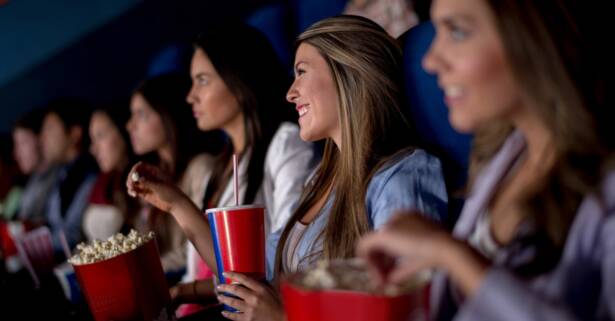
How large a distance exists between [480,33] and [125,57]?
2.71 metres

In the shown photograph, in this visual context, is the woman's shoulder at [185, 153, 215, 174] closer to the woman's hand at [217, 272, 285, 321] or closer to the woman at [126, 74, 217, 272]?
the woman at [126, 74, 217, 272]

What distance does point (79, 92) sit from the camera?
10.4 ft

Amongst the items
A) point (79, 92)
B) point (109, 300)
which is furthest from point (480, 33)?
point (79, 92)

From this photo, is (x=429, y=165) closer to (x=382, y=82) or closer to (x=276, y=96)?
A: (x=382, y=82)

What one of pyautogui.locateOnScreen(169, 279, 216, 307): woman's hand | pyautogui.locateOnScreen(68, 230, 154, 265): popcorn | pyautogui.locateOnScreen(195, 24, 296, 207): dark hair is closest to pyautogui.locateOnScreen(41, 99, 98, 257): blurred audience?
pyautogui.locateOnScreen(195, 24, 296, 207): dark hair

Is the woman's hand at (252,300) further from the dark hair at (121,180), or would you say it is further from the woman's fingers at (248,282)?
the dark hair at (121,180)

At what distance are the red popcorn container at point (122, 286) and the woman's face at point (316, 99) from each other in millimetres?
372

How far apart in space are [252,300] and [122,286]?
0.64 feet

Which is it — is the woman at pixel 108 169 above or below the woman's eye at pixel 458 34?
below

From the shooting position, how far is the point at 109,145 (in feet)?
7.64

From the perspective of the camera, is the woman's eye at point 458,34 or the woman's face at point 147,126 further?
the woman's face at point 147,126

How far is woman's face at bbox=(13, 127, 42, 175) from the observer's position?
9.94 ft

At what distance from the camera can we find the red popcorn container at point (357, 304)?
1.80ft

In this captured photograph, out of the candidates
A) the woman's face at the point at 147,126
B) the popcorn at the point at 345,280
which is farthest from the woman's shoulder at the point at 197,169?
the popcorn at the point at 345,280
